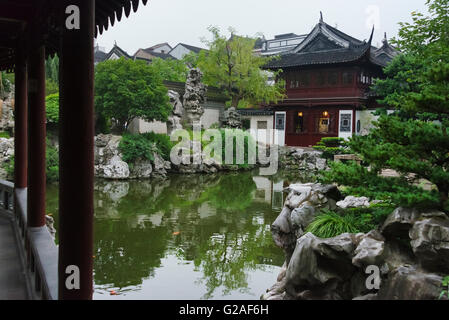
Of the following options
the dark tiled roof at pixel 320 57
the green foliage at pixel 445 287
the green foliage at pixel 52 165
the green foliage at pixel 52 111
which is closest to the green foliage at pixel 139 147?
the green foliage at pixel 52 165

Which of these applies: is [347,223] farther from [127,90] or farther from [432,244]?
[127,90]

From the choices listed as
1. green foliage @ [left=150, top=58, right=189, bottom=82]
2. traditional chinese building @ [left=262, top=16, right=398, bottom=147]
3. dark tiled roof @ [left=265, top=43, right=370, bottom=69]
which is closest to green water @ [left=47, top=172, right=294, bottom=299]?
traditional chinese building @ [left=262, top=16, right=398, bottom=147]

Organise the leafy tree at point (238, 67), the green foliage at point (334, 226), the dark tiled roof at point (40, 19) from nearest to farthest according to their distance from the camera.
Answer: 1. the dark tiled roof at point (40, 19)
2. the green foliage at point (334, 226)
3. the leafy tree at point (238, 67)

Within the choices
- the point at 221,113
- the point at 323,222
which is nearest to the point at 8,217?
the point at 323,222

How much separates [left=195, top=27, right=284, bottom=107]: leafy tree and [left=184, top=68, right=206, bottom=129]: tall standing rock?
94.0 inches

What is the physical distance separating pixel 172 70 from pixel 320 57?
1134cm

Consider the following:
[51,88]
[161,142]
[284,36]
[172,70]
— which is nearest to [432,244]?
[161,142]

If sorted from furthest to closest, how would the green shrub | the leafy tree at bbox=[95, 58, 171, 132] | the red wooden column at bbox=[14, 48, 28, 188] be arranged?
the green shrub, the leafy tree at bbox=[95, 58, 171, 132], the red wooden column at bbox=[14, 48, 28, 188]

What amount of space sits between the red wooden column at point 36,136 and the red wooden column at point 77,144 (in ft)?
7.94

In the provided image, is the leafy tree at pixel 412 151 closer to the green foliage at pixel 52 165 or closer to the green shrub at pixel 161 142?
the green foliage at pixel 52 165

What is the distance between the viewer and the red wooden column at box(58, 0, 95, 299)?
2182mm

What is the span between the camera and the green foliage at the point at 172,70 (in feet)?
98.6

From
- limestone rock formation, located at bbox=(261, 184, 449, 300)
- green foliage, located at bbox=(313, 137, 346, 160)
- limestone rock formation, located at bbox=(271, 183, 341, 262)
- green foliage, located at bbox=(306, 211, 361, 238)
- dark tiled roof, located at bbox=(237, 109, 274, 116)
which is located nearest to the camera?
limestone rock formation, located at bbox=(261, 184, 449, 300)

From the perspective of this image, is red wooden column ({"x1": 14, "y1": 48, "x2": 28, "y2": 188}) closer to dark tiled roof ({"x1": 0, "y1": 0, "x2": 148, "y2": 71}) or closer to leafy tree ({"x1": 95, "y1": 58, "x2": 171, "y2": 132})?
dark tiled roof ({"x1": 0, "y1": 0, "x2": 148, "y2": 71})
